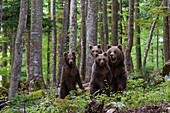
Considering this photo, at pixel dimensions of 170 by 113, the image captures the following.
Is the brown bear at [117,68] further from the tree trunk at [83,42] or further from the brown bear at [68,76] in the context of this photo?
the tree trunk at [83,42]

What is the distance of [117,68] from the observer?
8.04m

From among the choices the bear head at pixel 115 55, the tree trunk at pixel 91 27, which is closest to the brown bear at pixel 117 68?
the bear head at pixel 115 55

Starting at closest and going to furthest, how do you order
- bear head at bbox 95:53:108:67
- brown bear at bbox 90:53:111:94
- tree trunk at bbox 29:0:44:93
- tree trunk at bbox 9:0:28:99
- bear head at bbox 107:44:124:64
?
bear head at bbox 95:53:108:67 < brown bear at bbox 90:53:111:94 < bear head at bbox 107:44:124:64 < tree trunk at bbox 9:0:28:99 < tree trunk at bbox 29:0:44:93

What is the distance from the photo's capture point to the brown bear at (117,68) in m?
7.83

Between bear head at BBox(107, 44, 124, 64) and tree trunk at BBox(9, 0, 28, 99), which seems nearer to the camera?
bear head at BBox(107, 44, 124, 64)

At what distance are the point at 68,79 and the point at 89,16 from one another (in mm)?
3626

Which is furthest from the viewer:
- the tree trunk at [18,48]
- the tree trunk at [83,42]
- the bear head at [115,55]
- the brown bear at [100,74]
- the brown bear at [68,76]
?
the tree trunk at [83,42]

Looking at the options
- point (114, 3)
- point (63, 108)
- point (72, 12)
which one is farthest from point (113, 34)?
point (63, 108)

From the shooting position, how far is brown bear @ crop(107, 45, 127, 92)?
308 inches

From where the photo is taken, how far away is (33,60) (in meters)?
10.6

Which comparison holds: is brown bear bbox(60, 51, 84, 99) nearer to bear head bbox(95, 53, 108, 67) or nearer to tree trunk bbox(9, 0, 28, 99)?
bear head bbox(95, 53, 108, 67)

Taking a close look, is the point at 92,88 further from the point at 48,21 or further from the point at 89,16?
the point at 48,21

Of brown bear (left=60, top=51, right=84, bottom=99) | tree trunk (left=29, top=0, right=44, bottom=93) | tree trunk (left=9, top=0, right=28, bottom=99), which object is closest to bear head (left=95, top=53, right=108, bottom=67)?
brown bear (left=60, top=51, right=84, bottom=99)

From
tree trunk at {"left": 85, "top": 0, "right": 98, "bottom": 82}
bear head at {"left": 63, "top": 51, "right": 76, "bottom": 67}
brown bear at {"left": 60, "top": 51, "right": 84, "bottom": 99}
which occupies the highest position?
tree trunk at {"left": 85, "top": 0, "right": 98, "bottom": 82}
